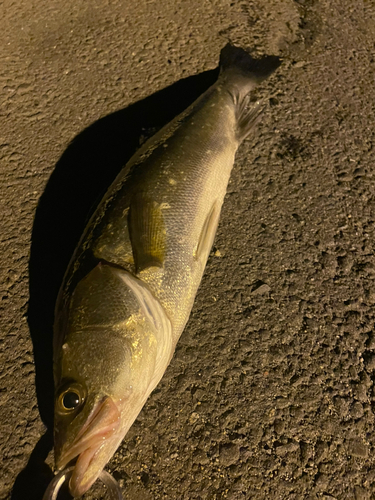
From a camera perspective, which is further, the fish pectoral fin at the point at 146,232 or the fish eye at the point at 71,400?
the fish pectoral fin at the point at 146,232

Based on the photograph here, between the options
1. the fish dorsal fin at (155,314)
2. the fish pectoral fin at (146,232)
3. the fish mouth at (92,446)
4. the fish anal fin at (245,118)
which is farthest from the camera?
the fish anal fin at (245,118)

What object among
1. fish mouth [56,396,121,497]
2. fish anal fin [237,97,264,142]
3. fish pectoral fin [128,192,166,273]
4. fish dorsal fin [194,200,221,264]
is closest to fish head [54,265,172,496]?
fish mouth [56,396,121,497]

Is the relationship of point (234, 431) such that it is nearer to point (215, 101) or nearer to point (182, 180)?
point (182, 180)

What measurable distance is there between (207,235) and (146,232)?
501 millimetres

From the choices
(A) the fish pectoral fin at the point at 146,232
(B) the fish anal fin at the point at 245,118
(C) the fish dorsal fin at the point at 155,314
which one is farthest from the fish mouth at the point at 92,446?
(B) the fish anal fin at the point at 245,118

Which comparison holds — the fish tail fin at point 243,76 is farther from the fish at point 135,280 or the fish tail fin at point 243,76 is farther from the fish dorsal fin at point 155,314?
the fish dorsal fin at point 155,314

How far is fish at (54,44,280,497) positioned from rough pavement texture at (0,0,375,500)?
446 millimetres

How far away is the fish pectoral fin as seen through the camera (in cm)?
230

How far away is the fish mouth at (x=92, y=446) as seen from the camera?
1.78 meters

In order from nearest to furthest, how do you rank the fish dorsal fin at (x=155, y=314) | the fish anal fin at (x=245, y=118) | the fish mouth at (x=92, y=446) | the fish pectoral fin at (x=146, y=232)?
the fish mouth at (x=92, y=446), the fish dorsal fin at (x=155, y=314), the fish pectoral fin at (x=146, y=232), the fish anal fin at (x=245, y=118)

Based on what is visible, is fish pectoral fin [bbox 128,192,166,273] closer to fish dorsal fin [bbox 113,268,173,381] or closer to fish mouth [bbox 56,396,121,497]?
fish dorsal fin [bbox 113,268,173,381]

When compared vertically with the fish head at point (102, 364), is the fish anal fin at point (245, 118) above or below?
above

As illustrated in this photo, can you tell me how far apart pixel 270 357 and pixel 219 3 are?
401cm

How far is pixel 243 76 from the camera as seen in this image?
334 centimetres
